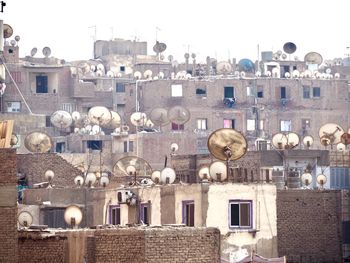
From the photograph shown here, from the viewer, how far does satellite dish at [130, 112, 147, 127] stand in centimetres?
9281

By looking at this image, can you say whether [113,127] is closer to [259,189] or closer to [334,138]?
[334,138]

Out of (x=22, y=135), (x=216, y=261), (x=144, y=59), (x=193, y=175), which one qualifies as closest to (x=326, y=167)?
(x=193, y=175)

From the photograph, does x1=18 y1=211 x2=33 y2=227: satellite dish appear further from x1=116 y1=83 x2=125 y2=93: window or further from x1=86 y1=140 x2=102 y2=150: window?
x1=116 y1=83 x2=125 y2=93: window

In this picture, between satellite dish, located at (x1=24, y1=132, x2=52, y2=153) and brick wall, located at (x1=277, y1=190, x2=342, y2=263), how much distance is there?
20405 mm

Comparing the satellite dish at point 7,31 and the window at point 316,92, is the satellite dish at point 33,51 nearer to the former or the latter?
the window at point 316,92

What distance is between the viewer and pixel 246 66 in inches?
4286

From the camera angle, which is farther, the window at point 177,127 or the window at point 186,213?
the window at point 177,127

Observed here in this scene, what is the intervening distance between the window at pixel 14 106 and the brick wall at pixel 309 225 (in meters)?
39.0

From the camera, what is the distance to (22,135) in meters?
90.6

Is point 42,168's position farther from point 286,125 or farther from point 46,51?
point 46,51

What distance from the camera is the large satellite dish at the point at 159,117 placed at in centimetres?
9188

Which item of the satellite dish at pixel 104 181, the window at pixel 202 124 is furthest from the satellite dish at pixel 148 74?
the satellite dish at pixel 104 181

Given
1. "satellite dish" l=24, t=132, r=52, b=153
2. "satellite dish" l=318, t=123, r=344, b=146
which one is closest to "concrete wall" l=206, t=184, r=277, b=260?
"satellite dish" l=318, t=123, r=344, b=146

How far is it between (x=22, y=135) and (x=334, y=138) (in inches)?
772
